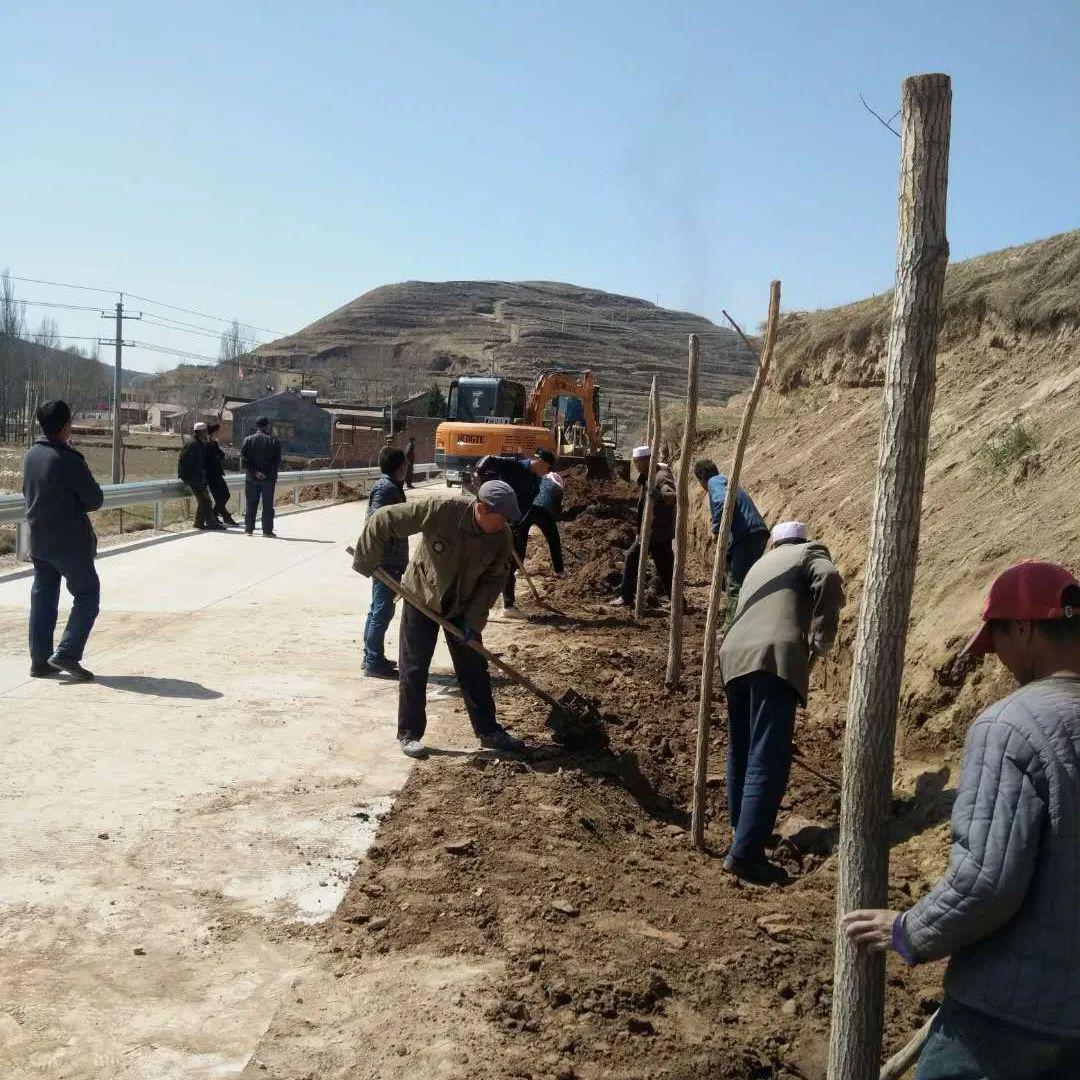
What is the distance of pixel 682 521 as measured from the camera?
8.89 metres

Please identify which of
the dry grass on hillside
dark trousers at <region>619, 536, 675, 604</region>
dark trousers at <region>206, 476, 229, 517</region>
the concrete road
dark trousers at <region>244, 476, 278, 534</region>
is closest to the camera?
the concrete road

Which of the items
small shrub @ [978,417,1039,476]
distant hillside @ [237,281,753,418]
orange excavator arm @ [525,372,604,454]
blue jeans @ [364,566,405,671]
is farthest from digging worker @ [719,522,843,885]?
distant hillside @ [237,281,753,418]

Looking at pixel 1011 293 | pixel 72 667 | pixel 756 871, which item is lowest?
pixel 756 871

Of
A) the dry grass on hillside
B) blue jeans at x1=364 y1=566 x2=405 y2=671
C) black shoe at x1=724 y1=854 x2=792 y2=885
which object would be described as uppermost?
the dry grass on hillside

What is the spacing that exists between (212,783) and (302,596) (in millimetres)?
6729

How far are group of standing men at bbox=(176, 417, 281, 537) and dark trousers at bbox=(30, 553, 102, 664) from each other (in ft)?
32.3

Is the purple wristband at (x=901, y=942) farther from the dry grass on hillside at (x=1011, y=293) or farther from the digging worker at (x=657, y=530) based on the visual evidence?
the dry grass on hillside at (x=1011, y=293)

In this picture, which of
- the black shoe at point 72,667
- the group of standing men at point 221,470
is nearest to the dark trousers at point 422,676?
the black shoe at point 72,667

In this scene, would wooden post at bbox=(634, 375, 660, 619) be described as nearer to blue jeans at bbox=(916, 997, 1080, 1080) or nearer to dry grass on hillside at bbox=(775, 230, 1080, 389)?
dry grass on hillside at bbox=(775, 230, 1080, 389)

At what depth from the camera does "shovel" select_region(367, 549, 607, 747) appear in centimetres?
712

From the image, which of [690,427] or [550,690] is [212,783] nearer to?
[550,690]

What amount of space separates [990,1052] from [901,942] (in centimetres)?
29

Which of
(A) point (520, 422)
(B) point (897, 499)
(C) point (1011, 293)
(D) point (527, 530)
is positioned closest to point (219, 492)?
(D) point (527, 530)

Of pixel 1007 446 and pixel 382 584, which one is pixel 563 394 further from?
pixel 382 584
